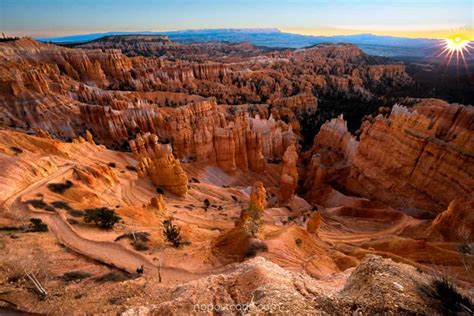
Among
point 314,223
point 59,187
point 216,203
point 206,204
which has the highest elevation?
point 59,187

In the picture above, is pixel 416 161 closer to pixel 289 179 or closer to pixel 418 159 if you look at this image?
pixel 418 159

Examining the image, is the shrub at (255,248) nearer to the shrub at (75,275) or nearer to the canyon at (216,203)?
the canyon at (216,203)

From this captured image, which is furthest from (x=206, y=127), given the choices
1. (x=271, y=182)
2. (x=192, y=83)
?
(x=192, y=83)

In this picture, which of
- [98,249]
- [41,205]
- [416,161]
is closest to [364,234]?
[416,161]

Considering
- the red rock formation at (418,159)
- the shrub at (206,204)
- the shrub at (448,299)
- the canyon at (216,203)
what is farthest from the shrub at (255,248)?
the red rock formation at (418,159)

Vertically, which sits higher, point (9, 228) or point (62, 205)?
point (9, 228)
